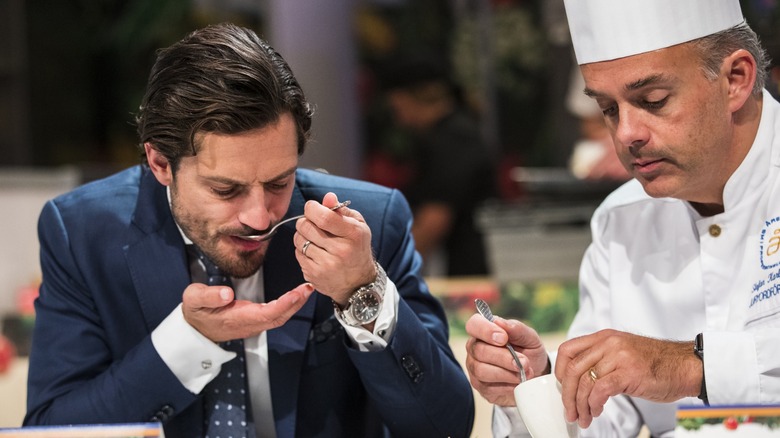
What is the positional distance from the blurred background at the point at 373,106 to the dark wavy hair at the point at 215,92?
3.34 ft

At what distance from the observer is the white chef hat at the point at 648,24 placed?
171 centimetres

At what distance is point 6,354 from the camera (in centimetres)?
250

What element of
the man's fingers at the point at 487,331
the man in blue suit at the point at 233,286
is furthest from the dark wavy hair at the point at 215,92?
the man's fingers at the point at 487,331

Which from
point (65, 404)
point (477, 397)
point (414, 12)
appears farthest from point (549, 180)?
point (414, 12)

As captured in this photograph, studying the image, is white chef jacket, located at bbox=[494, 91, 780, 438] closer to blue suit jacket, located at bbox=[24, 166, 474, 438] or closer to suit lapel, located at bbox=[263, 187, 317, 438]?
blue suit jacket, located at bbox=[24, 166, 474, 438]

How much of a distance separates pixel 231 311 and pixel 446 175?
3.27 meters

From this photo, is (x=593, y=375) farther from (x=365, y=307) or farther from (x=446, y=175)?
(x=446, y=175)

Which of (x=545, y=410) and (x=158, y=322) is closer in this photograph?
(x=545, y=410)

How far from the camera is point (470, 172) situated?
488 cm

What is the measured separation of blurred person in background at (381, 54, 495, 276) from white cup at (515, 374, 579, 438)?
327cm

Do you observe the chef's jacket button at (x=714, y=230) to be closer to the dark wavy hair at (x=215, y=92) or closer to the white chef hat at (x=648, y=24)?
the white chef hat at (x=648, y=24)

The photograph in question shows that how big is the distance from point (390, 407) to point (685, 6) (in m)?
0.83

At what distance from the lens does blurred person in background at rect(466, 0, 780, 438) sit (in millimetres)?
1596

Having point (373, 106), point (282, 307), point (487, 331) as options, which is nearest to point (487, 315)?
point (487, 331)
